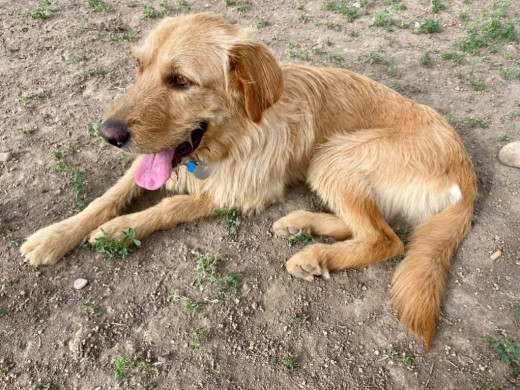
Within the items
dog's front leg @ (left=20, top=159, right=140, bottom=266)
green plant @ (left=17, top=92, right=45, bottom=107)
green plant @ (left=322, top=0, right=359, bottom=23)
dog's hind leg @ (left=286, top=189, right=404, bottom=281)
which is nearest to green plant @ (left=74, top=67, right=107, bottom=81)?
green plant @ (left=17, top=92, right=45, bottom=107)

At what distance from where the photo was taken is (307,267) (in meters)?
3.00

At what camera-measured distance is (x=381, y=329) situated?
282 cm

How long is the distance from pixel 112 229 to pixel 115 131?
2.88 ft

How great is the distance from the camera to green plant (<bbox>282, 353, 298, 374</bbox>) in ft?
8.41

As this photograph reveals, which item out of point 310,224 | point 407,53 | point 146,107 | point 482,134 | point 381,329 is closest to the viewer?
point 146,107

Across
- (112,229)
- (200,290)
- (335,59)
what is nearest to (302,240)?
(200,290)

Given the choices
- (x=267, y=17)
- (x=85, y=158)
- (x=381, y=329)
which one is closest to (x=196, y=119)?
(x=85, y=158)

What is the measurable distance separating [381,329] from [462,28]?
4966 millimetres

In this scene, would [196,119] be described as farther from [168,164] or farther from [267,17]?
[267,17]

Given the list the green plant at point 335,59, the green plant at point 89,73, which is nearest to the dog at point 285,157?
the green plant at point 335,59

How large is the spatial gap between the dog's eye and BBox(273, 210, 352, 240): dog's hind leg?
132 cm

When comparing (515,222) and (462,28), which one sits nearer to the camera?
(515,222)

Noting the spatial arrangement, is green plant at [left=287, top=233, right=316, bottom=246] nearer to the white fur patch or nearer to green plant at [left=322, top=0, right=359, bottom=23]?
the white fur patch

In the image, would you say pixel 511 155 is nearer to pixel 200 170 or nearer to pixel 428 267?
pixel 428 267
